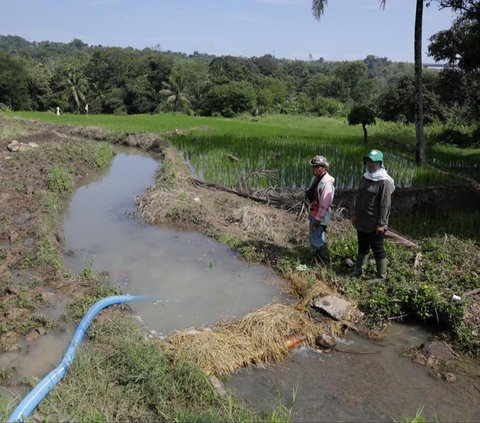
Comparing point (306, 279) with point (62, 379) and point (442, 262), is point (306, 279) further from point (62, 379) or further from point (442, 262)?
point (62, 379)

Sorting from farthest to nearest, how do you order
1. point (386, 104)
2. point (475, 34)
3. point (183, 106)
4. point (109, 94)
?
point (109, 94) < point (183, 106) < point (386, 104) < point (475, 34)

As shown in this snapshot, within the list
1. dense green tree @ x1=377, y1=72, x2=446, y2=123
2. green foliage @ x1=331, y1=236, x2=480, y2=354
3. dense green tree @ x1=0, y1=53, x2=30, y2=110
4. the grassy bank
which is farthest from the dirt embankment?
dense green tree @ x1=0, y1=53, x2=30, y2=110

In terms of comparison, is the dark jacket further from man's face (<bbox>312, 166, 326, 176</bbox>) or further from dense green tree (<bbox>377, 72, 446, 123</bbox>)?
dense green tree (<bbox>377, 72, 446, 123</bbox>)

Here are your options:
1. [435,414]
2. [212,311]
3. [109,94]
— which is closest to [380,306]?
[435,414]

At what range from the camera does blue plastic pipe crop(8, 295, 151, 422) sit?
10.5 feet

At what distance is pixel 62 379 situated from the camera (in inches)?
146

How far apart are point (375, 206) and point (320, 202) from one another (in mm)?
734

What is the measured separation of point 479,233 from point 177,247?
4962 mm

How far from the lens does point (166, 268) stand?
653 centimetres

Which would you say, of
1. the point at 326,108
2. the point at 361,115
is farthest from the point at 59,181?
the point at 326,108

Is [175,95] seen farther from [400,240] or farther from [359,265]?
[359,265]

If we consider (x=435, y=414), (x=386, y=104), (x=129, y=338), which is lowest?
(x=435, y=414)

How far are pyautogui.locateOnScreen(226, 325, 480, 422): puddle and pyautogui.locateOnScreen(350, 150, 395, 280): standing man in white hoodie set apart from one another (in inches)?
51.3

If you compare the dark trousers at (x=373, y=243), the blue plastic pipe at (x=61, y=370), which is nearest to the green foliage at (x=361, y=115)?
the dark trousers at (x=373, y=243)
